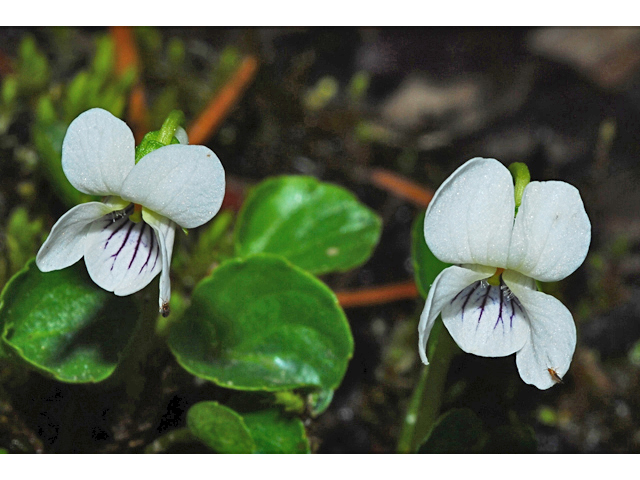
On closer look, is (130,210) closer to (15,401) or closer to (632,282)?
(15,401)

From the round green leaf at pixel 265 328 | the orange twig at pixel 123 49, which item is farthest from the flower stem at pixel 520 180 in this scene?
the orange twig at pixel 123 49

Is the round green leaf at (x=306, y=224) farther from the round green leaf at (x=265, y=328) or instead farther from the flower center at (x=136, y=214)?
the flower center at (x=136, y=214)

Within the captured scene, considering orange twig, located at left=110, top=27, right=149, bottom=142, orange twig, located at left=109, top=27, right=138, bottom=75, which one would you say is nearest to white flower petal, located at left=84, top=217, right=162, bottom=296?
orange twig, located at left=110, top=27, right=149, bottom=142

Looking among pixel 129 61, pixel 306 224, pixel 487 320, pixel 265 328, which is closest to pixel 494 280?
pixel 487 320

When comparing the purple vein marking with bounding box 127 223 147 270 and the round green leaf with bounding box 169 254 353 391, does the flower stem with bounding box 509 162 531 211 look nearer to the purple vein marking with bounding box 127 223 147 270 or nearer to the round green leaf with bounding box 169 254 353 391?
the round green leaf with bounding box 169 254 353 391

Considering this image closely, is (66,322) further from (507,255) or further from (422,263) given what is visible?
(507,255)

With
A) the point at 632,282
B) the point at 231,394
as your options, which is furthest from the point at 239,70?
the point at 632,282
